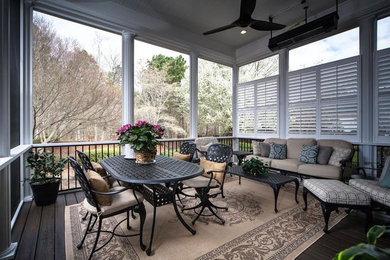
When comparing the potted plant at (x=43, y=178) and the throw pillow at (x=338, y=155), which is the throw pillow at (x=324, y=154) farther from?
the potted plant at (x=43, y=178)

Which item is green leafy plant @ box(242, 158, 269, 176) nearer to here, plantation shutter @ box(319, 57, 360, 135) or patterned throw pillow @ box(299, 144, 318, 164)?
patterned throw pillow @ box(299, 144, 318, 164)

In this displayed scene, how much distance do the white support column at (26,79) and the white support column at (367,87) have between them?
5.87 m

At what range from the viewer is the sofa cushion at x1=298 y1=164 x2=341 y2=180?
3.10 metres

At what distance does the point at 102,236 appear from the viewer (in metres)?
2.02

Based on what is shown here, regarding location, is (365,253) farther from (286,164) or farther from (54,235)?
(286,164)

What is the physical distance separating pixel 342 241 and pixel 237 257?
1206 mm

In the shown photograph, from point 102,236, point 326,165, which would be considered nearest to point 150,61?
point 102,236

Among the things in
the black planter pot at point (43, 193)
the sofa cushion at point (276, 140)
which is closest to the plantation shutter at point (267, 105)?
the sofa cushion at point (276, 140)

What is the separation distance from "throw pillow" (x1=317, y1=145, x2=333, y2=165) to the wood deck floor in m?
1.09

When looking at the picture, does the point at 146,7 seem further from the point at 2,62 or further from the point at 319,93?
the point at 319,93

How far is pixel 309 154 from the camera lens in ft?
12.0

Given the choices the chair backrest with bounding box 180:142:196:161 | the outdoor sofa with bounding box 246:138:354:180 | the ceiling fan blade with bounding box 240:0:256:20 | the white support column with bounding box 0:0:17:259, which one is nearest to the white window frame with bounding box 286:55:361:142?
the outdoor sofa with bounding box 246:138:354:180

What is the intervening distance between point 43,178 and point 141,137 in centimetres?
185

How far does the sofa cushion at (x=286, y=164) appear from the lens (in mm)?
3614
